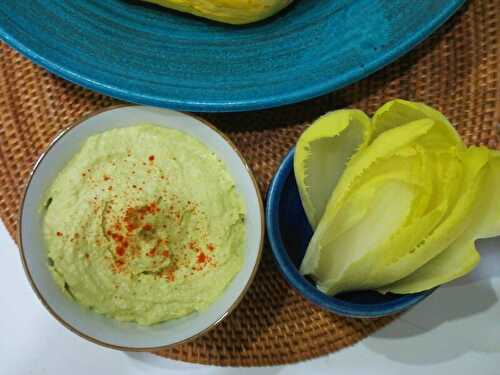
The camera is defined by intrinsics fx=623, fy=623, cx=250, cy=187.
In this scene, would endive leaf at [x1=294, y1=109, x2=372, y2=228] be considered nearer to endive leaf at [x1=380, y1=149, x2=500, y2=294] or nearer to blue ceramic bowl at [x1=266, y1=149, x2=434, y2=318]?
blue ceramic bowl at [x1=266, y1=149, x2=434, y2=318]

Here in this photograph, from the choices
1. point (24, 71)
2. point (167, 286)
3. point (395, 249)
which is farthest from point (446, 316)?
point (24, 71)

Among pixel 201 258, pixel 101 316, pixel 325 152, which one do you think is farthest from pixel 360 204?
pixel 101 316

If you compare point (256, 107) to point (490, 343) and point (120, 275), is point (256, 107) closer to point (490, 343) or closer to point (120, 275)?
point (120, 275)

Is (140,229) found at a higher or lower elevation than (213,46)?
lower

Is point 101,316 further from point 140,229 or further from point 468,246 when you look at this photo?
point 468,246

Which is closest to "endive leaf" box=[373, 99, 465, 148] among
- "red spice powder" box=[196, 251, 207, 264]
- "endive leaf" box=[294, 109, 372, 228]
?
"endive leaf" box=[294, 109, 372, 228]
